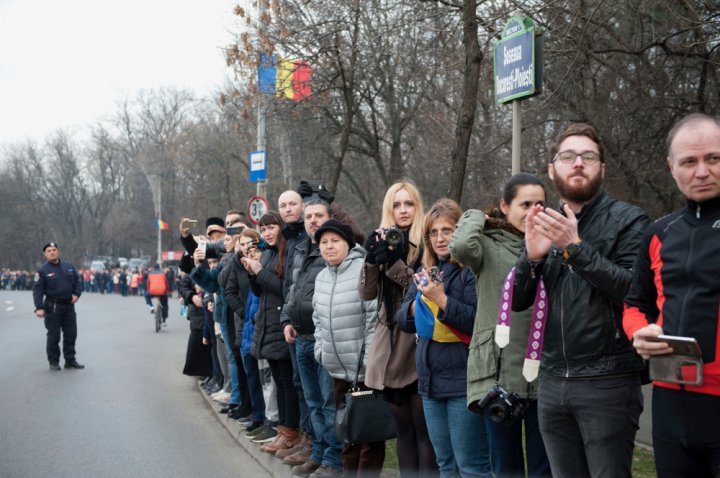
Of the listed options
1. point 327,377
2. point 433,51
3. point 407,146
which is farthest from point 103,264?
point 327,377

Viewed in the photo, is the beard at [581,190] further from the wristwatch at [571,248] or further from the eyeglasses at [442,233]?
the eyeglasses at [442,233]

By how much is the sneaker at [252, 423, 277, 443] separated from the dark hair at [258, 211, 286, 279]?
5.85 ft

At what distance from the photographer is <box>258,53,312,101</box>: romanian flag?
13484mm

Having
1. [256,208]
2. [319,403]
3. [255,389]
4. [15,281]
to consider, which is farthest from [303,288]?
[15,281]

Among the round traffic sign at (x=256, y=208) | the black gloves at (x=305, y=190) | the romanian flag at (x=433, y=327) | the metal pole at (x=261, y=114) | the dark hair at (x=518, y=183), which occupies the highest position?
the metal pole at (x=261, y=114)

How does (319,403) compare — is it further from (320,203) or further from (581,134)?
(581,134)

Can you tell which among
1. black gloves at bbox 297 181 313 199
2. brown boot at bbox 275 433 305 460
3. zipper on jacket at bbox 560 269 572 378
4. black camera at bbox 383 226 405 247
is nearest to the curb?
brown boot at bbox 275 433 305 460

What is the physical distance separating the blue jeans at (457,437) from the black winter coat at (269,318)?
280 centimetres

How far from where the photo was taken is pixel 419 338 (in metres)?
5.27

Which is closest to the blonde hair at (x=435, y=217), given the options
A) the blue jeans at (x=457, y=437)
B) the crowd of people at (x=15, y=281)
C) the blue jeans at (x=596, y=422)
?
the blue jeans at (x=457, y=437)

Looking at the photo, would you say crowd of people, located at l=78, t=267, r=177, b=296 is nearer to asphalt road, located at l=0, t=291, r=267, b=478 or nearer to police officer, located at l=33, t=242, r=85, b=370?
asphalt road, located at l=0, t=291, r=267, b=478

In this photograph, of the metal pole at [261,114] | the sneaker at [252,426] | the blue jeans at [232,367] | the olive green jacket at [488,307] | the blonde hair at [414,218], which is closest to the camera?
the olive green jacket at [488,307]

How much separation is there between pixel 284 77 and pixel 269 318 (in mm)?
6973

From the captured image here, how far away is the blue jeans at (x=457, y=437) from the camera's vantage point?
491cm
